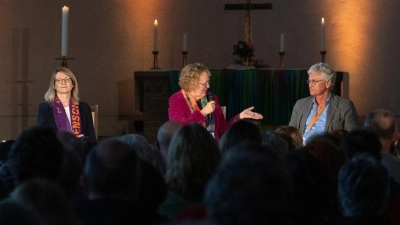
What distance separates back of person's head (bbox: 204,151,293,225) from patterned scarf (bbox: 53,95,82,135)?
4.25 metres

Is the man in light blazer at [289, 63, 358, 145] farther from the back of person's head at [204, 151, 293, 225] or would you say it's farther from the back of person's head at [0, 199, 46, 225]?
the back of person's head at [0, 199, 46, 225]

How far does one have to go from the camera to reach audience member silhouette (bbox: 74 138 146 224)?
249cm

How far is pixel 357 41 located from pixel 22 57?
172 inches

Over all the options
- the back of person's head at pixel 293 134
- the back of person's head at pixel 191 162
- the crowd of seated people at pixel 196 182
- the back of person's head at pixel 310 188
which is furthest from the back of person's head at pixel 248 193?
the back of person's head at pixel 293 134

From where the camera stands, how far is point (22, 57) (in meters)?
10.2

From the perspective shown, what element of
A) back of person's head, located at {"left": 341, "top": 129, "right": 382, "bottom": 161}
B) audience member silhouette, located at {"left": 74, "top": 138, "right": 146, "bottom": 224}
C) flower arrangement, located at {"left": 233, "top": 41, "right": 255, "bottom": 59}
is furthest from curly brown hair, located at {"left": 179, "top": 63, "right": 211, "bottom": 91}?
audience member silhouette, located at {"left": 74, "top": 138, "right": 146, "bottom": 224}

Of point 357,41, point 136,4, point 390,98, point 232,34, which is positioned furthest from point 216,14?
point 390,98

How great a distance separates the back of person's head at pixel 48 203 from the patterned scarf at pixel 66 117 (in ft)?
13.5

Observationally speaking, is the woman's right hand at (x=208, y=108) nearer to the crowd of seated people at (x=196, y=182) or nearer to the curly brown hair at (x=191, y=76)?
the curly brown hair at (x=191, y=76)

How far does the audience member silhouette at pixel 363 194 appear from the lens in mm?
2576

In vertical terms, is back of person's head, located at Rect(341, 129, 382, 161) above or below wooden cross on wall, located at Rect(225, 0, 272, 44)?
below

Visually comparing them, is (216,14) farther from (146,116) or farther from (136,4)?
(146,116)

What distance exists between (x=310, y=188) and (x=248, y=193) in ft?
3.16

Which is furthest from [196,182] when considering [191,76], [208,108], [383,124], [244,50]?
[244,50]
